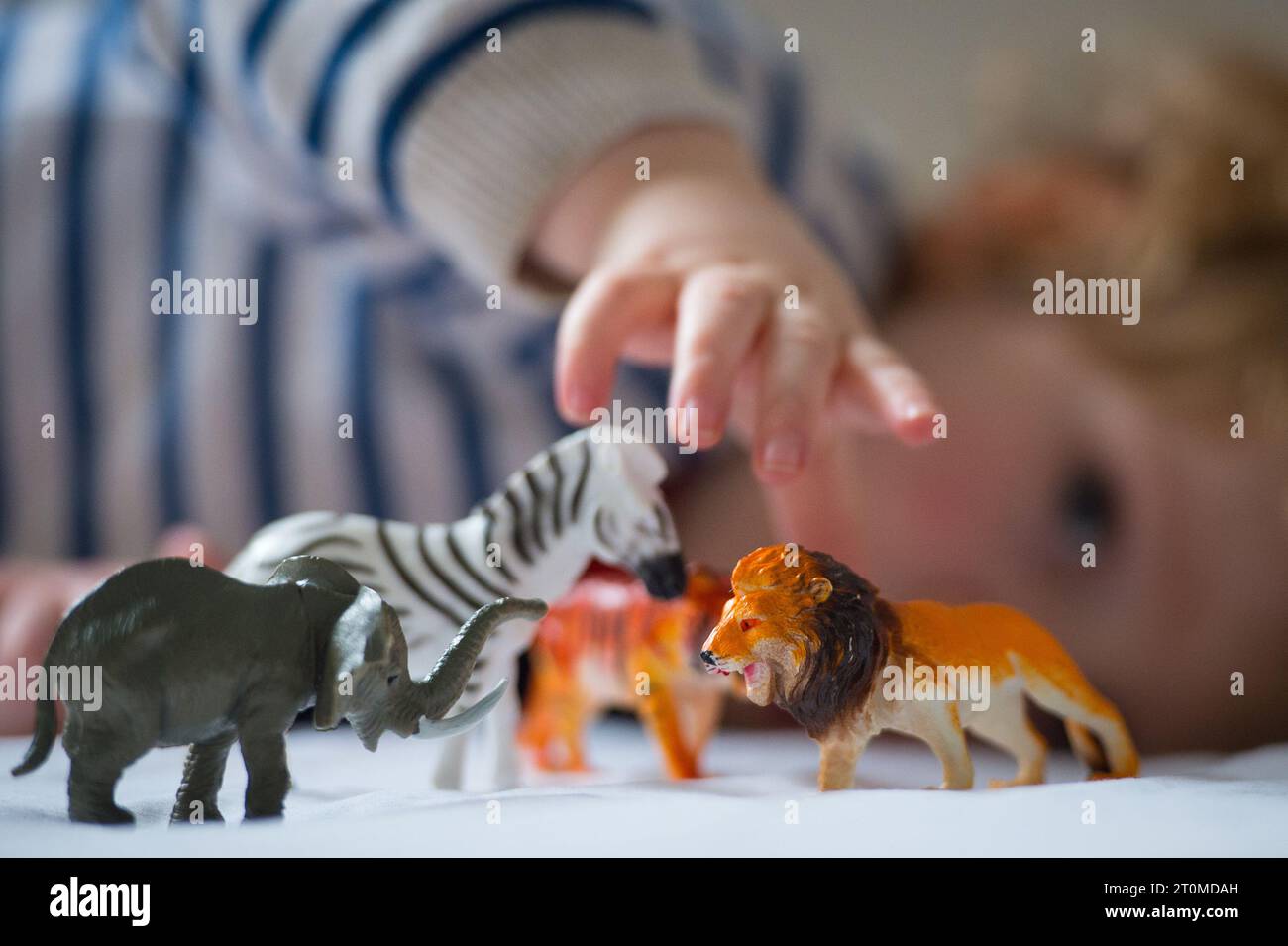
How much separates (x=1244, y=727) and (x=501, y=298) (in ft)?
2.41

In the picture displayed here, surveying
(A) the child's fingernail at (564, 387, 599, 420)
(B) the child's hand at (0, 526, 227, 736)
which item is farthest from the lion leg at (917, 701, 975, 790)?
(B) the child's hand at (0, 526, 227, 736)

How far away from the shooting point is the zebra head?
49 centimetres

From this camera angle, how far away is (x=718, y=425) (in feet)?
1.68

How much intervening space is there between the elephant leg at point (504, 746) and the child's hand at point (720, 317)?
15 centimetres

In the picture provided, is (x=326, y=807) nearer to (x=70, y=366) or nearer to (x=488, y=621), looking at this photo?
(x=488, y=621)

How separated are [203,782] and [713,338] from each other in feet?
0.97

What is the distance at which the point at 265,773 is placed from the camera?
40 centimetres

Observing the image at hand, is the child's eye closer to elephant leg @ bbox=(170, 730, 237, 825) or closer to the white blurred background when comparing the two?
the white blurred background

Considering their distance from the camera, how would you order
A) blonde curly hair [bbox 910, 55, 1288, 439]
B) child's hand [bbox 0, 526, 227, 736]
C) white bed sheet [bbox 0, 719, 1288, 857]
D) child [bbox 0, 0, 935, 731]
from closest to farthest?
white bed sheet [bbox 0, 719, 1288, 857] < child's hand [bbox 0, 526, 227, 736] < child [bbox 0, 0, 935, 731] < blonde curly hair [bbox 910, 55, 1288, 439]

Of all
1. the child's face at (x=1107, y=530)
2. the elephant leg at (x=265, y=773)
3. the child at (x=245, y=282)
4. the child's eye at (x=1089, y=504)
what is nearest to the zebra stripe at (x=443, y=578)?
the elephant leg at (x=265, y=773)

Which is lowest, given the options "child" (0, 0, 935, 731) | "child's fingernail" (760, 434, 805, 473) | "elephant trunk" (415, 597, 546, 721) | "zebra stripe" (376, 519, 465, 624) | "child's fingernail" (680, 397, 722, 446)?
"elephant trunk" (415, 597, 546, 721)

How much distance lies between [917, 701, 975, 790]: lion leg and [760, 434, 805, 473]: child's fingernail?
0.13 metres
